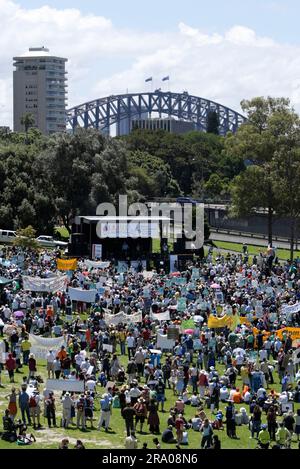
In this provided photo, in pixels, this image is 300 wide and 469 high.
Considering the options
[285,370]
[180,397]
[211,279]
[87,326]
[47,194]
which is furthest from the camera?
[47,194]

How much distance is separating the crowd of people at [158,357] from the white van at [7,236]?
1848cm

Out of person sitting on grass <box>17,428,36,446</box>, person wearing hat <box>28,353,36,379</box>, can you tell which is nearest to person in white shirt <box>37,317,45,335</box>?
person wearing hat <box>28,353,36,379</box>

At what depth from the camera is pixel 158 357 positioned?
31000 millimetres

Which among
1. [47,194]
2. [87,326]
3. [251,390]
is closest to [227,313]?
[87,326]

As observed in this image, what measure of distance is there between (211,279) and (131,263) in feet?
16.6

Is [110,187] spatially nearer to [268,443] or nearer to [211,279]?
[211,279]

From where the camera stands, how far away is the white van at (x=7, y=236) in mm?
66188

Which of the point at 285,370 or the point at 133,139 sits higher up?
the point at 133,139

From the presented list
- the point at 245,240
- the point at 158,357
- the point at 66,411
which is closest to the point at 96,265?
the point at 158,357

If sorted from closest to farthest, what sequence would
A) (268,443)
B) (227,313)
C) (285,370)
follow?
(268,443) < (285,370) < (227,313)

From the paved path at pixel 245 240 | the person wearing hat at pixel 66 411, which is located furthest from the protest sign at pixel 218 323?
the paved path at pixel 245 240

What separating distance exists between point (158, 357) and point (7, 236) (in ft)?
121

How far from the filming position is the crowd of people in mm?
25500

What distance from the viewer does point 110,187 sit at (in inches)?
2980
